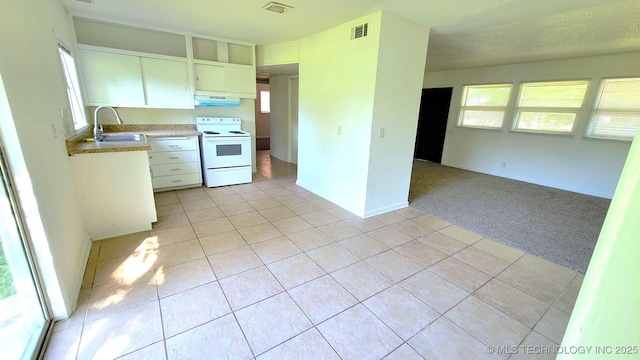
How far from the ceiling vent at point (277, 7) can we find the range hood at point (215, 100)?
77.8 inches

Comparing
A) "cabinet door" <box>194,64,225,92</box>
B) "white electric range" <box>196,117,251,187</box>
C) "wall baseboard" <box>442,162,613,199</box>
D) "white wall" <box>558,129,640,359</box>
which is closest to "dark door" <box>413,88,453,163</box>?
"wall baseboard" <box>442,162,613,199</box>

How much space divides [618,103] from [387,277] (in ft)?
17.1

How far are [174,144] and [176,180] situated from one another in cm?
57

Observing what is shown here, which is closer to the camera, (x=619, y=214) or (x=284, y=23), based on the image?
(x=619, y=214)

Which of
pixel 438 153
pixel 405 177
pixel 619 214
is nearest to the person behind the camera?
pixel 619 214

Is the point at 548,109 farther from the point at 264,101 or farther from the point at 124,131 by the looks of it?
the point at 264,101

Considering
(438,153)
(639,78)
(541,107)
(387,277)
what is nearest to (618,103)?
(639,78)

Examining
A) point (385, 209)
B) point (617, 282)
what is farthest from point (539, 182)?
point (617, 282)

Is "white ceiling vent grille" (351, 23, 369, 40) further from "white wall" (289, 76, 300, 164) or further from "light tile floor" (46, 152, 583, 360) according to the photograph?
"white wall" (289, 76, 300, 164)

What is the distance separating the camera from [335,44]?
10.9 ft

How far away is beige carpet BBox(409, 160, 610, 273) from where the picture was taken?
2783 mm

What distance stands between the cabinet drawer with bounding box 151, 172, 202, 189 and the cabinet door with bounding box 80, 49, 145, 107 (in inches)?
44.5

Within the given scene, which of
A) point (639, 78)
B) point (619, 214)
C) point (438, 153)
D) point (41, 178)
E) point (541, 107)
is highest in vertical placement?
point (639, 78)

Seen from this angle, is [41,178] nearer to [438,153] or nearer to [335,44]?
[335,44]
